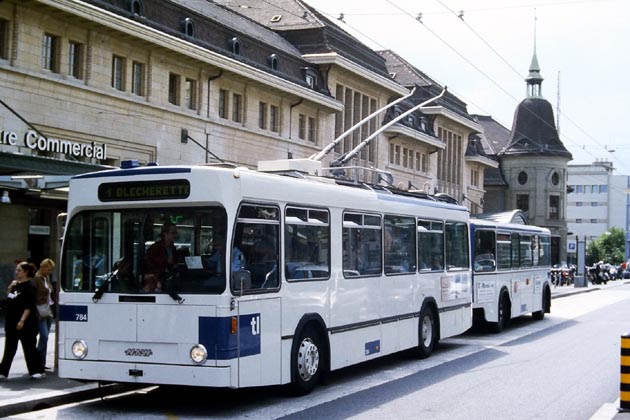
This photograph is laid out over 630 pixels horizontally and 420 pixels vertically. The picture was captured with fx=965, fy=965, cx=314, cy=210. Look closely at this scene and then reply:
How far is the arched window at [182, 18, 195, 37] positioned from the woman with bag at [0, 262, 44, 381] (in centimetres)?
2329

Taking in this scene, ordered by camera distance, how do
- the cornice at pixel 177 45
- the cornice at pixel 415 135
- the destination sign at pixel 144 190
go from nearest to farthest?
the destination sign at pixel 144 190 → the cornice at pixel 177 45 → the cornice at pixel 415 135

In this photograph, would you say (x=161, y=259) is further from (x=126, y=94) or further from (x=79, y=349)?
(x=126, y=94)

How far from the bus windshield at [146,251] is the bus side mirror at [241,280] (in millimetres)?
121

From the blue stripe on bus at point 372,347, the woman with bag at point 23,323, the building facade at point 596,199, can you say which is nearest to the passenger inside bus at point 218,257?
the woman with bag at point 23,323

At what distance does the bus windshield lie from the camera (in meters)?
10.8

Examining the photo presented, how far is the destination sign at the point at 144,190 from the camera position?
35.8 ft

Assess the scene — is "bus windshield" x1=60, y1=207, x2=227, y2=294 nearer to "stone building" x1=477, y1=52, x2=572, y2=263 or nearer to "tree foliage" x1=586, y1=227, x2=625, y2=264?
"stone building" x1=477, y1=52, x2=572, y2=263

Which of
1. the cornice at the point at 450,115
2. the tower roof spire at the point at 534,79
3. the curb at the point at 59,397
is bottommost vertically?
the curb at the point at 59,397

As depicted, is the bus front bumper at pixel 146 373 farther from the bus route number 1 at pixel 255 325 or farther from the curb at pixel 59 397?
the bus route number 1 at pixel 255 325

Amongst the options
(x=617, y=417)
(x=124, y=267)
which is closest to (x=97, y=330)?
(x=124, y=267)

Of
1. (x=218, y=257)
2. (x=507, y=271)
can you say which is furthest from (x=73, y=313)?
(x=507, y=271)

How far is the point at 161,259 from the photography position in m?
11.0

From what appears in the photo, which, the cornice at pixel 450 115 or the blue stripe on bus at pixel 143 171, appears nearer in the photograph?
the blue stripe on bus at pixel 143 171

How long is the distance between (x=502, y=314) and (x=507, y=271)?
3.63 feet
